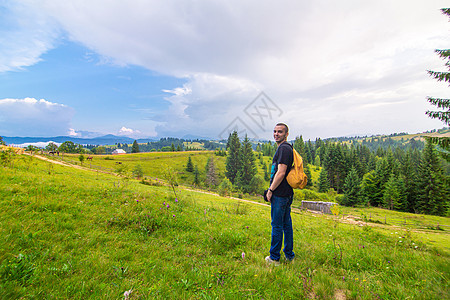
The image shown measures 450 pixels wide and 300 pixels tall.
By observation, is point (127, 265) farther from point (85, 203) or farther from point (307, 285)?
point (85, 203)

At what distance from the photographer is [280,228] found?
13.4ft

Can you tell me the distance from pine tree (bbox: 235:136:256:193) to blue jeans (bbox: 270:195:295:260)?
67.9 m

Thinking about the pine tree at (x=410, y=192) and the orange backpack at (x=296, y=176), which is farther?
the pine tree at (x=410, y=192)

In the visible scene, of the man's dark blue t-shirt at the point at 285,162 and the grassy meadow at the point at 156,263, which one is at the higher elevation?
the man's dark blue t-shirt at the point at 285,162

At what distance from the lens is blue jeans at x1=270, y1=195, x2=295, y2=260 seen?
4009 mm

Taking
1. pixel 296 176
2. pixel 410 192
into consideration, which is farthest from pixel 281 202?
pixel 410 192

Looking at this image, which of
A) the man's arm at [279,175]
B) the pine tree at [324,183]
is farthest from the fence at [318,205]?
the man's arm at [279,175]

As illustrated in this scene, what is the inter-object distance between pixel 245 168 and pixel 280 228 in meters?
73.6

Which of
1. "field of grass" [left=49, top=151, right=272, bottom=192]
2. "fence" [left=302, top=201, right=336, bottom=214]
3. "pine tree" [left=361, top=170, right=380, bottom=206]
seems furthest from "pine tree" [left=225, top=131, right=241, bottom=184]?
"pine tree" [left=361, top=170, right=380, bottom=206]

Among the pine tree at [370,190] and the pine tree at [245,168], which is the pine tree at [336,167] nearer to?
the pine tree at [370,190]

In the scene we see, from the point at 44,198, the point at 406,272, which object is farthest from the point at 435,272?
the point at 44,198

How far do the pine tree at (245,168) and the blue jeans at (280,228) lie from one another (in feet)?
223

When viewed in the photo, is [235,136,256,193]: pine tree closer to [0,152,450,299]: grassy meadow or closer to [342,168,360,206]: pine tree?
[342,168,360,206]: pine tree

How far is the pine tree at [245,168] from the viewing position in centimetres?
7338
